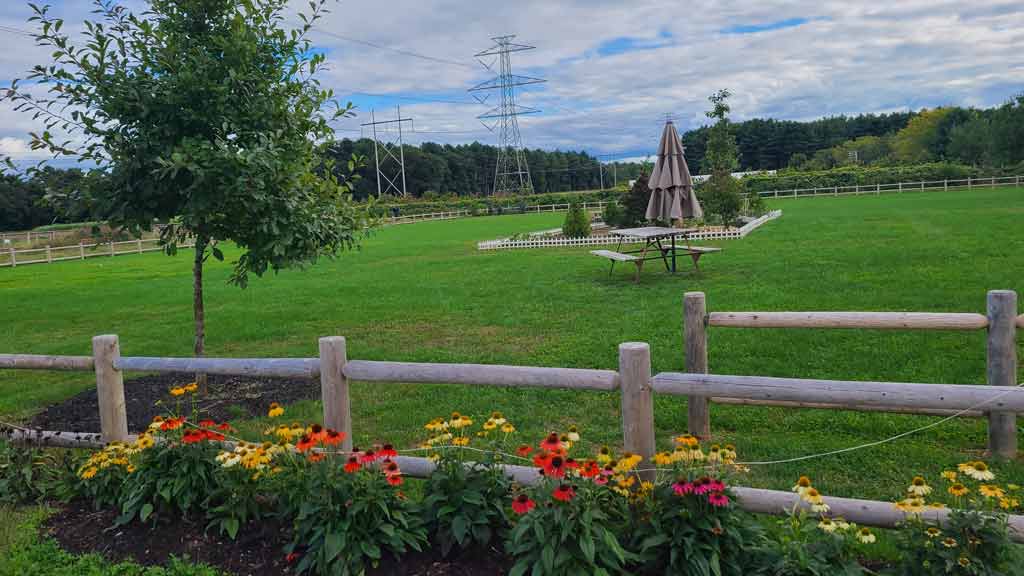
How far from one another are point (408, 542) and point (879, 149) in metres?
113

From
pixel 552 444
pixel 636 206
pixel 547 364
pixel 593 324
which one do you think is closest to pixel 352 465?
Answer: pixel 552 444

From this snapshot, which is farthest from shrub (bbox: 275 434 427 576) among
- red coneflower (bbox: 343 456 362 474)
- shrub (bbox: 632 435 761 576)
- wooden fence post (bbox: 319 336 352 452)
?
shrub (bbox: 632 435 761 576)

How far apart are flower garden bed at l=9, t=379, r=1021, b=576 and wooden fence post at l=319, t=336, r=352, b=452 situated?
0.51ft

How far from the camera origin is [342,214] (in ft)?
23.8

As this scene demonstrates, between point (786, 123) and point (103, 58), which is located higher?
point (786, 123)

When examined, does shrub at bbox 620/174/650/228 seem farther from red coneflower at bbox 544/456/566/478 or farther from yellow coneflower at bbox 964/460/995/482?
red coneflower at bbox 544/456/566/478

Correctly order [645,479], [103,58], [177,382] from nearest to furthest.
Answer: [645,479]
[103,58]
[177,382]

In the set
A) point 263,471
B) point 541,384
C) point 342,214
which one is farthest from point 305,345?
point 541,384

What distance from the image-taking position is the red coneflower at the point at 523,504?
11.0 feet

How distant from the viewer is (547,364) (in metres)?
8.22

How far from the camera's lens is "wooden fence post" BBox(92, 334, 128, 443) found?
5312mm

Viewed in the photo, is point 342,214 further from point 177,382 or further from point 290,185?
point 177,382

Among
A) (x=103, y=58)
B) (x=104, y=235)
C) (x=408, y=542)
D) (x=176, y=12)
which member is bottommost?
(x=408, y=542)

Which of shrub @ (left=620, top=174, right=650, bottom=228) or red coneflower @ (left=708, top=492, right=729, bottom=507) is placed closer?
red coneflower @ (left=708, top=492, right=729, bottom=507)
